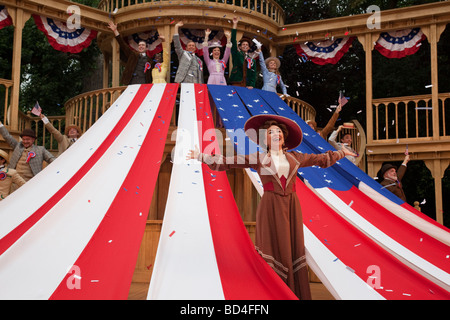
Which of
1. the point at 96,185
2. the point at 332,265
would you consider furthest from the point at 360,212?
the point at 96,185

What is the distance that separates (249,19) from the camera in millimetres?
9227

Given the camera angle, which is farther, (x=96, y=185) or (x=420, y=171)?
(x=420, y=171)

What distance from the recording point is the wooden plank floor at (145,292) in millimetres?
4249

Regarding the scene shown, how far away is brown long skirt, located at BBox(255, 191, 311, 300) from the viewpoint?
11.3 ft

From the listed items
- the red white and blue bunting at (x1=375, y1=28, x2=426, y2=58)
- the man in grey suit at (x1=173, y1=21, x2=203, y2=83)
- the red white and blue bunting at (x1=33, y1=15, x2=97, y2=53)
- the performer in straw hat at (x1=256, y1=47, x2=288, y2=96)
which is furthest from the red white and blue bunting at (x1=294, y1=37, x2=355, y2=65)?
the red white and blue bunting at (x1=33, y1=15, x2=97, y2=53)

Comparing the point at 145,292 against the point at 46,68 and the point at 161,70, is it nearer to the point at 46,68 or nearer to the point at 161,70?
the point at 161,70

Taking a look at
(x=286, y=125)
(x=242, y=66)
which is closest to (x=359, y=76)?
(x=242, y=66)

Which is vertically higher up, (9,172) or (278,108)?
(278,108)

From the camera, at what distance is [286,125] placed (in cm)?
370

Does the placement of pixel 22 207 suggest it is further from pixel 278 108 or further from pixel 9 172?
pixel 278 108

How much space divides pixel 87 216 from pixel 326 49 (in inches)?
278

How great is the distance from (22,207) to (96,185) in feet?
2.15
